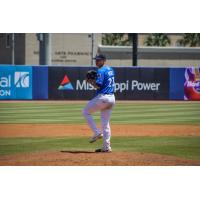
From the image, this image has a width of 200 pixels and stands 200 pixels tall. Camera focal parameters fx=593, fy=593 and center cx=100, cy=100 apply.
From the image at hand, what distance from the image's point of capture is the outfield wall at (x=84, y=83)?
78.2ft

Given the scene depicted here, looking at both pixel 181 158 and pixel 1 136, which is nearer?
pixel 181 158

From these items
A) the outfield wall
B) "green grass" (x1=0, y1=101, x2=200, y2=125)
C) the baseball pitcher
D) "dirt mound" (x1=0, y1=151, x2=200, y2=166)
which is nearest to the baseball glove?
the baseball pitcher

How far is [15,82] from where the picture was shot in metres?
23.8

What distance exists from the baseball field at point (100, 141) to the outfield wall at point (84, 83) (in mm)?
2909

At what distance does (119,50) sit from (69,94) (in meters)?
6.48

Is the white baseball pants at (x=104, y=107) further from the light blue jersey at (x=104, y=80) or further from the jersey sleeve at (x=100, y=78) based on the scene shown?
the jersey sleeve at (x=100, y=78)

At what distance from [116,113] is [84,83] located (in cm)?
579

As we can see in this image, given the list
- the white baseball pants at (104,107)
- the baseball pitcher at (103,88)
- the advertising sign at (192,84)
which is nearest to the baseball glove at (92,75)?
the baseball pitcher at (103,88)

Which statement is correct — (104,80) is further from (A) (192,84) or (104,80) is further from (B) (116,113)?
(A) (192,84)

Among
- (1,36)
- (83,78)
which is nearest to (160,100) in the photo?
(83,78)

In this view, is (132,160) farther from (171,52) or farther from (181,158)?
(171,52)

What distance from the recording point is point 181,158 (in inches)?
354

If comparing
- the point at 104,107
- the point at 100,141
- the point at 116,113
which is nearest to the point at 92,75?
the point at 104,107

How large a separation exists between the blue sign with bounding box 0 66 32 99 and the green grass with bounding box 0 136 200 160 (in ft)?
40.7
